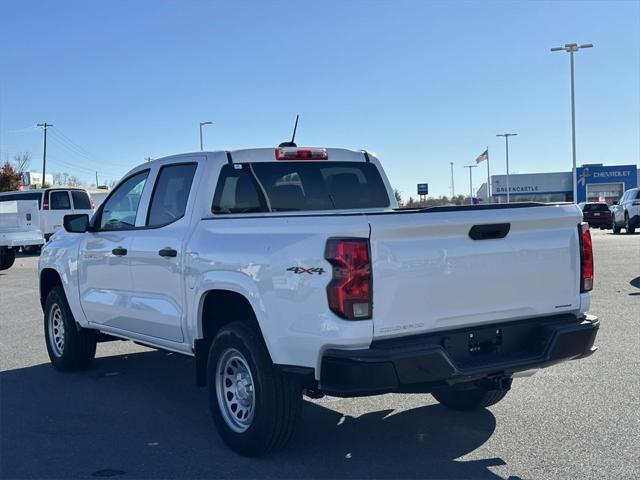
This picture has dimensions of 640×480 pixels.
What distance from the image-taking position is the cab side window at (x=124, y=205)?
642cm

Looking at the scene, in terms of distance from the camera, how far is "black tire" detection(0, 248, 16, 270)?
2033 centimetres

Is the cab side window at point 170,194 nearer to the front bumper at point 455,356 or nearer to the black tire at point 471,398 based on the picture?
the front bumper at point 455,356

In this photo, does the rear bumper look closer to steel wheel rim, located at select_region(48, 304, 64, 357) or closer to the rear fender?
steel wheel rim, located at select_region(48, 304, 64, 357)

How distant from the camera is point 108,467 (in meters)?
4.77

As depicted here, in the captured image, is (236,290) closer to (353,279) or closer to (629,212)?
(353,279)

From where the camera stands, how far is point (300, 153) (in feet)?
20.9

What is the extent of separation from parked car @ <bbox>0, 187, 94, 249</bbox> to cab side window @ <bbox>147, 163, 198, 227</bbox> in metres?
18.7

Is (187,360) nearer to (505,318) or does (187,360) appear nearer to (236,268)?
(236,268)

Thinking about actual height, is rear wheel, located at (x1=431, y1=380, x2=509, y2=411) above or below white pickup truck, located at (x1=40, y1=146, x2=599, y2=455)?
below

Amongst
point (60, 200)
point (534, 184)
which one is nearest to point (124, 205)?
point (60, 200)

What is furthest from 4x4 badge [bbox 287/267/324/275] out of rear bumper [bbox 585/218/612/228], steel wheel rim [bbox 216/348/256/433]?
rear bumper [bbox 585/218/612/228]

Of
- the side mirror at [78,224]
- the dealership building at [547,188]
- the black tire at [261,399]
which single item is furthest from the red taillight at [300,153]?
the dealership building at [547,188]

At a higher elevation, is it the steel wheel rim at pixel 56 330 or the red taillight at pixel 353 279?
the red taillight at pixel 353 279

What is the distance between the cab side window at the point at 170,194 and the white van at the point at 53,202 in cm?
1873
